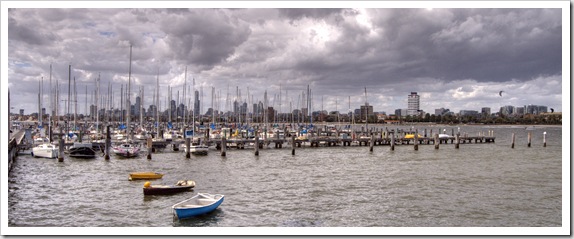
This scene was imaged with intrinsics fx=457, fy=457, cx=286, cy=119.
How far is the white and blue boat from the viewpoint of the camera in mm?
18766

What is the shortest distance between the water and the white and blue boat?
1.10ft

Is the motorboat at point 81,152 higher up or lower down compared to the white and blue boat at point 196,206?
higher up

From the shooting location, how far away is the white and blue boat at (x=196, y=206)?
18.8 m

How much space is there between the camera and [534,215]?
20156mm

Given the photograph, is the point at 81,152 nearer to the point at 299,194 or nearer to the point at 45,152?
the point at 45,152

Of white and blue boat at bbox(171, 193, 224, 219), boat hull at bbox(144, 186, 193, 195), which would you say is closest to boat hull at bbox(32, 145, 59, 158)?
boat hull at bbox(144, 186, 193, 195)

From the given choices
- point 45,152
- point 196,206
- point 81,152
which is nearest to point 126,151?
point 81,152

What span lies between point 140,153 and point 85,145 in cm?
626

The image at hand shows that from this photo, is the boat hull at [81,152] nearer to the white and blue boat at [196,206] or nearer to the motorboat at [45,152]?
the motorboat at [45,152]

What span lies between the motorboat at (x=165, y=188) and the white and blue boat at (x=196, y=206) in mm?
4380

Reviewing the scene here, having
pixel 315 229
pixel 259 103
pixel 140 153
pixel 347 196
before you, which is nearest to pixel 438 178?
pixel 347 196

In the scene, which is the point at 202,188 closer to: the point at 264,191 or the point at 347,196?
the point at 264,191

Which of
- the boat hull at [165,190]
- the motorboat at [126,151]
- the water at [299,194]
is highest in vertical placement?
the motorboat at [126,151]

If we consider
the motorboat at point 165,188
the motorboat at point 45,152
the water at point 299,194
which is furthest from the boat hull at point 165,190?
the motorboat at point 45,152
